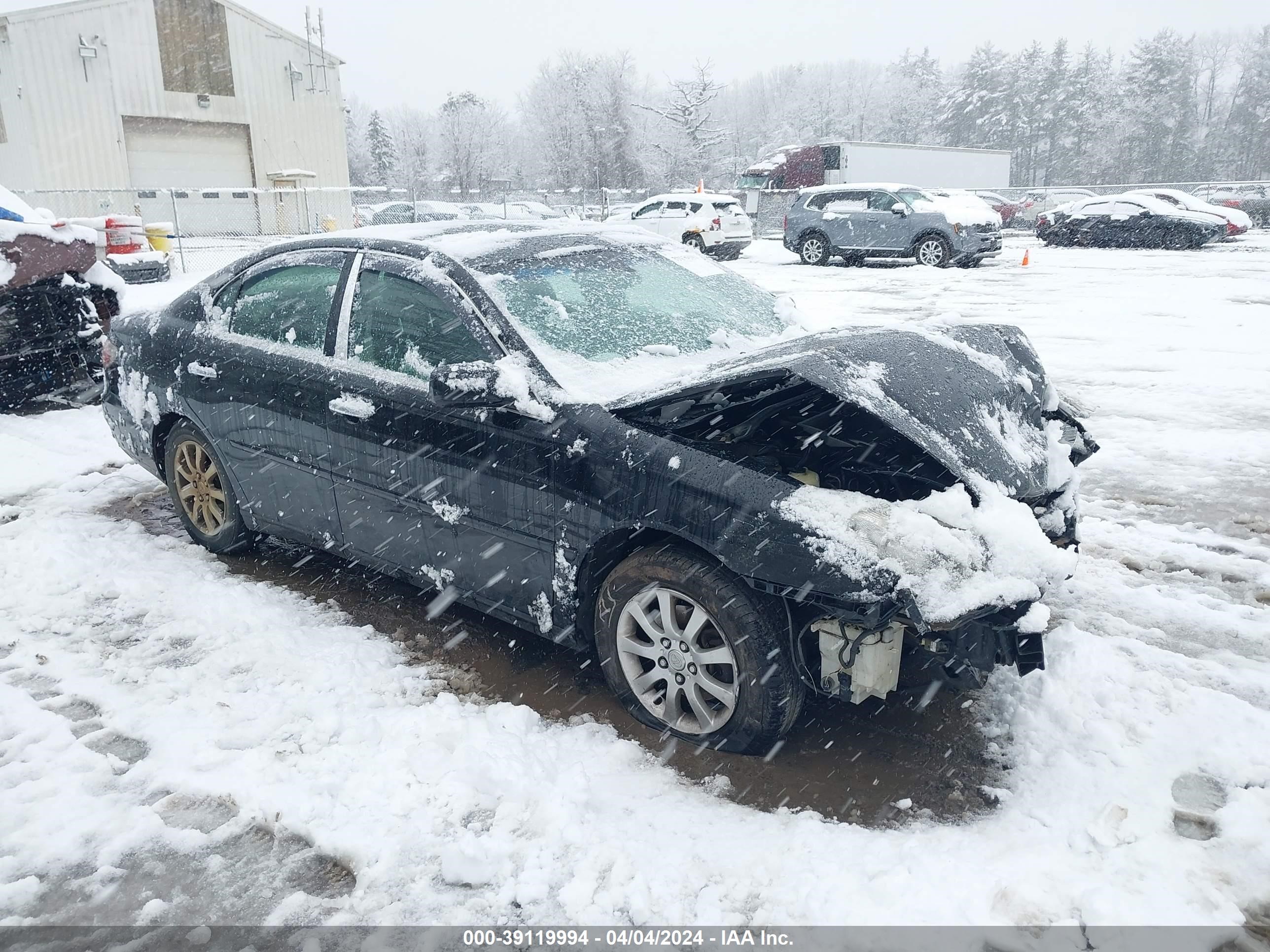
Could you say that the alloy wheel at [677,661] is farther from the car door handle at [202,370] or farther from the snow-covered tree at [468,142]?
the snow-covered tree at [468,142]

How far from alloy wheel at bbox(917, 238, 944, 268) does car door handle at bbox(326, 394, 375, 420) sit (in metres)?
17.5

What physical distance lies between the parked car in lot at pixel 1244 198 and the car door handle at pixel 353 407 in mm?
32198

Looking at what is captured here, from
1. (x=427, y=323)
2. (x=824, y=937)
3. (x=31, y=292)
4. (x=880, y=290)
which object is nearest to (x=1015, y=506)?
(x=824, y=937)

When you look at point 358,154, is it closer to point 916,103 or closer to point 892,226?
point 916,103

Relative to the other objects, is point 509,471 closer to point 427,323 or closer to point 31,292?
point 427,323

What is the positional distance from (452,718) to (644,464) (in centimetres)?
112

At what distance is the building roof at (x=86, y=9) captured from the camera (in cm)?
2314

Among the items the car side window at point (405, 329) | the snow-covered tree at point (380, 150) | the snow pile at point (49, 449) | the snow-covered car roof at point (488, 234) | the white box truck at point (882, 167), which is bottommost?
the snow pile at point (49, 449)

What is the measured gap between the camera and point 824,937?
2223mm

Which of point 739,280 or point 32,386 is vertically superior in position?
point 739,280

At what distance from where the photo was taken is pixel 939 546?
258 cm

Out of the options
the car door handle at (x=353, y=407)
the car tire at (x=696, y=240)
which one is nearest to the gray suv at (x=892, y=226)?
the car tire at (x=696, y=240)

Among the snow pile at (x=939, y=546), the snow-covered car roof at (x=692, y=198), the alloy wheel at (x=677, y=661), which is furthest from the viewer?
the snow-covered car roof at (x=692, y=198)

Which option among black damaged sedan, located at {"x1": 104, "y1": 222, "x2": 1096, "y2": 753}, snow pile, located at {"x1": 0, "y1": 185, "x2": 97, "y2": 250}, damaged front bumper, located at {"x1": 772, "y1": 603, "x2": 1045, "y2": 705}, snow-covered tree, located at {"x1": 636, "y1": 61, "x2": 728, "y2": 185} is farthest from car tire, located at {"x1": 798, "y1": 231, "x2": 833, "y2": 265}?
snow-covered tree, located at {"x1": 636, "y1": 61, "x2": 728, "y2": 185}
